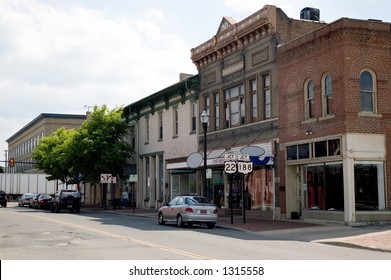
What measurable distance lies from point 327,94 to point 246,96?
730cm

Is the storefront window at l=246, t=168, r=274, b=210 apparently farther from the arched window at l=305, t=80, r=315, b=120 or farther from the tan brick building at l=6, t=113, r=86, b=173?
the tan brick building at l=6, t=113, r=86, b=173

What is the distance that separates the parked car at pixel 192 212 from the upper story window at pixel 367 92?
8050mm

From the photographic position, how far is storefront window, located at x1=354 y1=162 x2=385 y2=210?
23.9m

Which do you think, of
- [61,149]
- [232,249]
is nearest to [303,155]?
[232,249]

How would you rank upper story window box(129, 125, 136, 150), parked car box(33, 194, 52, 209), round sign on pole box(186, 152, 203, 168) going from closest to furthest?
round sign on pole box(186, 152, 203, 168), parked car box(33, 194, 52, 209), upper story window box(129, 125, 136, 150)

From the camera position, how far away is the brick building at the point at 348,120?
23.9 metres

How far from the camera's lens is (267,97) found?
3034cm

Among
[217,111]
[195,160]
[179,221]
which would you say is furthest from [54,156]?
[179,221]

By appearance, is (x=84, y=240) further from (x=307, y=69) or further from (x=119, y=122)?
(x=119, y=122)

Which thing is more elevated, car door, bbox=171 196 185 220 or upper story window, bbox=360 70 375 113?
upper story window, bbox=360 70 375 113

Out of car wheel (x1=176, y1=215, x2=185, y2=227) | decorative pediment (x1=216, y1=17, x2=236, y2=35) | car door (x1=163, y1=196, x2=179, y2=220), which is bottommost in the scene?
car wheel (x1=176, y1=215, x2=185, y2=227)

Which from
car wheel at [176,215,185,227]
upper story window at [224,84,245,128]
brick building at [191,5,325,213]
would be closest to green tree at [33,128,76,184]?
brick building at [191,5,325,213]

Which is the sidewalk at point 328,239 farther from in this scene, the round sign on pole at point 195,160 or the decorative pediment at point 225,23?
the decorative pediment at point 225,23

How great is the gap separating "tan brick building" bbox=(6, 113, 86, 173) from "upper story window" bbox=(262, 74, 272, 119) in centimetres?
5517
